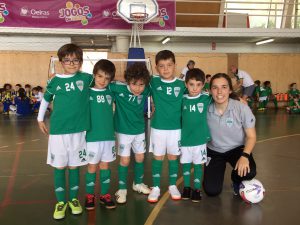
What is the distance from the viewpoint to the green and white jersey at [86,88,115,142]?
3.34m

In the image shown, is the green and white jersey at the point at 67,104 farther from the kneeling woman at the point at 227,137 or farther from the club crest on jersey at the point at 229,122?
the club crest on jersey at the point at 229,122

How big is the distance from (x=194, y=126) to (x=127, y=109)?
0.79m

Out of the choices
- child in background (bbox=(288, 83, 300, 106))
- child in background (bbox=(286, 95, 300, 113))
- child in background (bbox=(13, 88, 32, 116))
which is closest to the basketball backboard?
A: child in background (bbox=(13, 88, 32, 116))

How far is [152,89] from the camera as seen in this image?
3.64 m

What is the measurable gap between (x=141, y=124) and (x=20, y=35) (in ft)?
39.3

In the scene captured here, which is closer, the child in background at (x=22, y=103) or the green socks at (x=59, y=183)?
the green socks at (x=59, y=183)

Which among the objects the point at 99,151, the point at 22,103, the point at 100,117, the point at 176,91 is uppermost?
the point at 176,91

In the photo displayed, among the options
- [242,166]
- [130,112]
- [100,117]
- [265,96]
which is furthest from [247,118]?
[265,96]

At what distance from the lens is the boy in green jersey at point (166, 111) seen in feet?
11.7

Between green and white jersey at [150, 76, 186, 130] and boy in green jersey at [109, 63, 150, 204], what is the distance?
0.50 feet

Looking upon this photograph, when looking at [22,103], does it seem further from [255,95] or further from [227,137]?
[227,137]

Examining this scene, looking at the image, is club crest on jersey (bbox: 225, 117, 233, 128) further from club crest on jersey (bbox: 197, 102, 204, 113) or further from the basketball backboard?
the basketball backboard

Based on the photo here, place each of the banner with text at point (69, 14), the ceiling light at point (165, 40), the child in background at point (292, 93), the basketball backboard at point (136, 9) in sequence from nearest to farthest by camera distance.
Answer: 1. the basketball backboard at point (136, 9)
2. the banner with text at point (69, 14)
3. the child in background at point (292, 93)
4. the ceiling light at point (165, 40)

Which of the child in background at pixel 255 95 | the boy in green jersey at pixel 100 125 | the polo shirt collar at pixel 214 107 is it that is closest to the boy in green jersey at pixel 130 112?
the boy in green jersey at pixel 100 125
